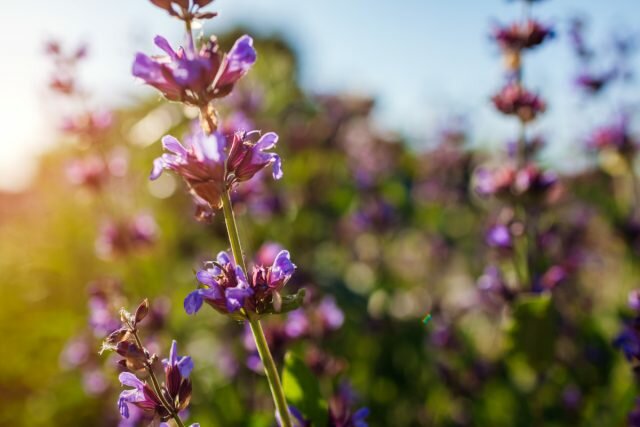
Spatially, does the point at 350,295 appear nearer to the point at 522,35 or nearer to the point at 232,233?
the point at 522,35

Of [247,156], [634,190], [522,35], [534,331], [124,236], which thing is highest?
[247,156]

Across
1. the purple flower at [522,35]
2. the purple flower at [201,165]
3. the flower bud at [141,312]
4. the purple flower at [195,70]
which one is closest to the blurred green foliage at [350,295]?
the flower bud at [141,312]

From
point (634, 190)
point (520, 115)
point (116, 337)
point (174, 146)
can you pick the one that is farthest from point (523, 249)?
point (116, 337)

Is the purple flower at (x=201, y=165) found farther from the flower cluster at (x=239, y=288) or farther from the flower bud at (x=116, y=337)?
the flower bud at (x=116, y=337)

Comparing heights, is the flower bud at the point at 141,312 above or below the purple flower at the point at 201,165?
below

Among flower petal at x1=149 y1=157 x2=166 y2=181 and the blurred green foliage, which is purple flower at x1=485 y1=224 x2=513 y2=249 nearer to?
the blurred green foliage

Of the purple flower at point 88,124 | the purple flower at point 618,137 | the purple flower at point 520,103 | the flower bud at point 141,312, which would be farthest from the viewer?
the purple flower at point 618,137

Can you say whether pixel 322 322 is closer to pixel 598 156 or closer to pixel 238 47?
pixel 238 47

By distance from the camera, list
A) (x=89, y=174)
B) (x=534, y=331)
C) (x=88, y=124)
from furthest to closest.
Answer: (x=89, y=174) → (x=88, y=124) → (x=534, y=331)
